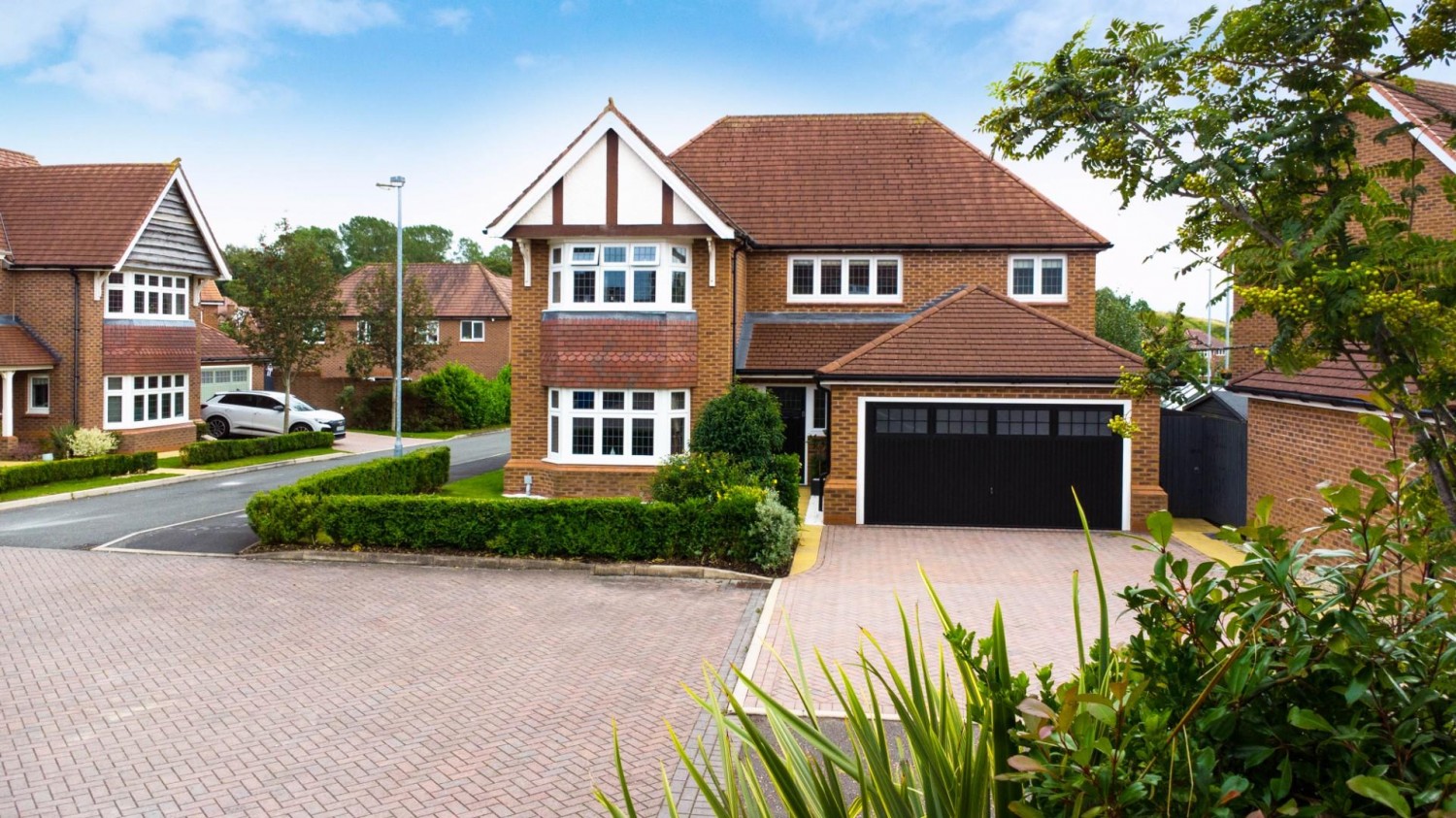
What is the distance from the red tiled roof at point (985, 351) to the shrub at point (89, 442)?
761 inches

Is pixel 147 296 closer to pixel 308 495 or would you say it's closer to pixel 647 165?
pixel 308 495

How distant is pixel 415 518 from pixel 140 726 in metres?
7.09

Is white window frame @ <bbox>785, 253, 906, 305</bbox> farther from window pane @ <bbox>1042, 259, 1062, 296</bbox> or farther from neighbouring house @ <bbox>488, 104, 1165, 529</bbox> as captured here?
window pane @ <bbox>1042, 259, 1062, 296</bbox>

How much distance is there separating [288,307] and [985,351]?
2275 centimetres

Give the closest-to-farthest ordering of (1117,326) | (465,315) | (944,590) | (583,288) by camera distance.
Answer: (944,590), (583,288), (1117,326), (465,315)

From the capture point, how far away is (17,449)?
2709 cm

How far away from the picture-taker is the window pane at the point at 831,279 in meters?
23.4

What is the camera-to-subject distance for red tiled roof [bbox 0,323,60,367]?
2659 cm

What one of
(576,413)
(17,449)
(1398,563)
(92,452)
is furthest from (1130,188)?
(17,449)

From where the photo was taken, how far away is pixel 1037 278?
22.9 meters

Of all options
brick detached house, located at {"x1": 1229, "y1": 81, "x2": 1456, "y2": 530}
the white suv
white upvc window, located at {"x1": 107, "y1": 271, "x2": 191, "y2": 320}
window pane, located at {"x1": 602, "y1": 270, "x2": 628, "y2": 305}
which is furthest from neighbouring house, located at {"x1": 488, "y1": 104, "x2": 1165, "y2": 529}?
the white suv

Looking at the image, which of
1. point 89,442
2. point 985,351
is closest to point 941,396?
point 985,351

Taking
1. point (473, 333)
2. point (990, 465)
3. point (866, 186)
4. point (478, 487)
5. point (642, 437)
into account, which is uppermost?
point (866, 186)

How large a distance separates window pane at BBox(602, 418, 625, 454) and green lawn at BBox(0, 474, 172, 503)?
1179 cm
